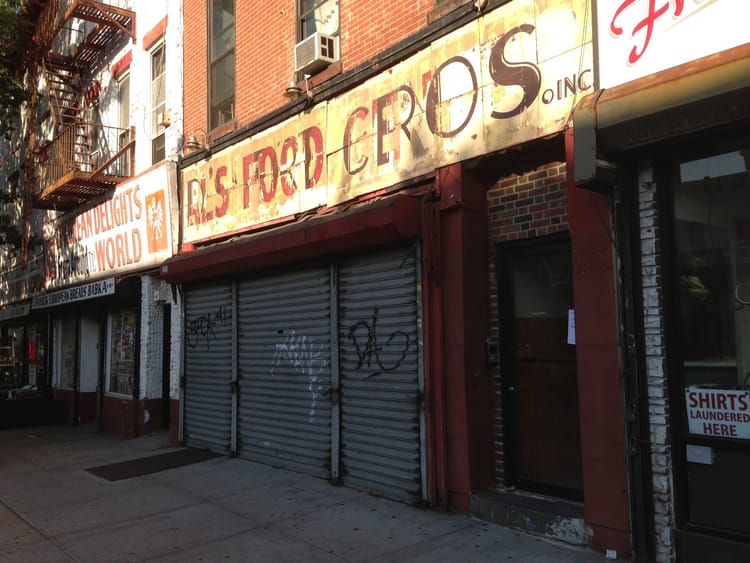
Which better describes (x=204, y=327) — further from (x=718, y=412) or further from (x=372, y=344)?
(x=718, y=412)

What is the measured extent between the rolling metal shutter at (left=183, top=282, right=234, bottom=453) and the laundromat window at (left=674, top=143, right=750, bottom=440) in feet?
21.6

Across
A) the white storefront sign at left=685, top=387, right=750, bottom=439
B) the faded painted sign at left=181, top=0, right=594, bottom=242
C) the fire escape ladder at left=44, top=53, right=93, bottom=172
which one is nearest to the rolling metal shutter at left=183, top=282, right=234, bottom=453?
the faded painted sign at left=181, top=0, right=594, bottom=242

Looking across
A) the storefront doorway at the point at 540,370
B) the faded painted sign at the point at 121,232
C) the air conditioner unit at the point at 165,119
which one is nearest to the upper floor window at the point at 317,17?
the faded painted sign at the point at 121,232

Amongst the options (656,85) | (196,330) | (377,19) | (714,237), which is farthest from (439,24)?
(196,330)

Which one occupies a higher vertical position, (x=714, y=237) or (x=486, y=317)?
(x=714, y=237)

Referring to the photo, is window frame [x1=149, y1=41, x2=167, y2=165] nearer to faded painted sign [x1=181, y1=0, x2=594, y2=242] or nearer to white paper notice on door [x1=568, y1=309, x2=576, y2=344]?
faded painted sign [x1=181, y1=0, x2=594, y2=242]

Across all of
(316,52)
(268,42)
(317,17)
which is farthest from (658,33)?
(268,42)

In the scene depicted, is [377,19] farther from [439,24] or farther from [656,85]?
[656,85]

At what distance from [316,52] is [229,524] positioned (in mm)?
5601

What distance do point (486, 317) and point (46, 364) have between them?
15.2 meters

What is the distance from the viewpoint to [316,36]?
26.1ft

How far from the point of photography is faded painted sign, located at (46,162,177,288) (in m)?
11.3

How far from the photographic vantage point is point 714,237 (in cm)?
459

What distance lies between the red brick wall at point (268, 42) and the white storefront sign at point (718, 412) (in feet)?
15.0
